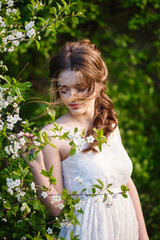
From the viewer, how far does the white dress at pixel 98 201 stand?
1.73m

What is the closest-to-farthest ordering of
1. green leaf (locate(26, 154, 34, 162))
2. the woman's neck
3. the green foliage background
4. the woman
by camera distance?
green leaf (locate(26, 154, 34, 162))
the woman
the woman's neck
the green foliage background

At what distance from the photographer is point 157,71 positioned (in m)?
4.21

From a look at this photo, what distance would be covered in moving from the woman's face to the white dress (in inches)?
10.3

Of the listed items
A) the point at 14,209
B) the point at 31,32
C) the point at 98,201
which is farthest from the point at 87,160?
the point at 31,32

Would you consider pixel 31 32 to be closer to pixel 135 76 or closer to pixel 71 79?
pixel 71 79

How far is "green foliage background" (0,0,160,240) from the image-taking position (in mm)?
3625

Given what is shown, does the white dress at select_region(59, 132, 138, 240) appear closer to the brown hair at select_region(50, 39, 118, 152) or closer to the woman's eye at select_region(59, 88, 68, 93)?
the brown hair at select_region(50, 39, 118, 152)

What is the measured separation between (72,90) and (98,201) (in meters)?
0.63

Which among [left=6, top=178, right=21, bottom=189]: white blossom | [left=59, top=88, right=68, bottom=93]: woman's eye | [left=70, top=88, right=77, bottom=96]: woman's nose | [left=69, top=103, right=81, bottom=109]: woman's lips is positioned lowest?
[left=6, top=178, right=21, bottom=189]: white blossom

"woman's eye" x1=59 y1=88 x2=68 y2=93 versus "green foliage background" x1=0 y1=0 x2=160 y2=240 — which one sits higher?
"woman's eye" x1=59 y1=88 x2=68 y2=93

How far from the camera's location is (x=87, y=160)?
5.78ft

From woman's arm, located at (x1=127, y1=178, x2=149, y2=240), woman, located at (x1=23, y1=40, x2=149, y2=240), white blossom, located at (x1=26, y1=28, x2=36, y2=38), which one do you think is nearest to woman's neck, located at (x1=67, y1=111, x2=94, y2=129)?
woman, located at (x1=23, y1=40, x2=149, y2=240)

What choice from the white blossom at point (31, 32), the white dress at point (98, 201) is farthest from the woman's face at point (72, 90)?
the white blossom at point (31, 32)

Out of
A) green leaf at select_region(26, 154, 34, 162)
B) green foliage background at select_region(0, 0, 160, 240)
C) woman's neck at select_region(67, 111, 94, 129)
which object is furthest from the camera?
green foliage background at select_region(0, 0, 160, 240)
